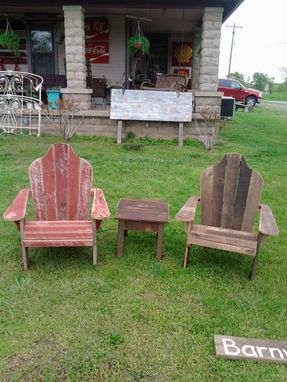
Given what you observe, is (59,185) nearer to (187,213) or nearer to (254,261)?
(187,213)

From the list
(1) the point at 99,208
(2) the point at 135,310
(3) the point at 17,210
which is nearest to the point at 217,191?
→ (1) the point at 99,208

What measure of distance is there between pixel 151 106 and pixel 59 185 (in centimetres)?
481

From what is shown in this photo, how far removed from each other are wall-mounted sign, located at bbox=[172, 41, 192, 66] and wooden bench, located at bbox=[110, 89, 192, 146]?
634cm

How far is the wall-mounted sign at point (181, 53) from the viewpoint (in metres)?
13.4

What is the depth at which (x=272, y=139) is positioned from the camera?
30.9 ft

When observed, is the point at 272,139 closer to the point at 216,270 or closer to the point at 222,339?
the point at 216,270

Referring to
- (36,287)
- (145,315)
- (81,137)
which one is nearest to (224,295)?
(145,315)

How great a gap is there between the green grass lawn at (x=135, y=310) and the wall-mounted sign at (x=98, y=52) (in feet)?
24.9

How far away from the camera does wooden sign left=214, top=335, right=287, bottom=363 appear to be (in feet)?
7.32

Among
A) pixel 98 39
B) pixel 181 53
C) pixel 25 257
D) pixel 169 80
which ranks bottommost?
pixel 25 257

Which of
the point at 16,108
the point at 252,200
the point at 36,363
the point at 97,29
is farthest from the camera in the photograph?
the point at 97,29

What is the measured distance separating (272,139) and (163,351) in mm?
8143

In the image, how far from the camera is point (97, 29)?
10.4 m

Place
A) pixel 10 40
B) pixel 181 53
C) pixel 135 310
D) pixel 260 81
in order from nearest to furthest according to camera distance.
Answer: pixel 135 310 < pixel 10 40 < pixel 181 53 < pixel 260 81
